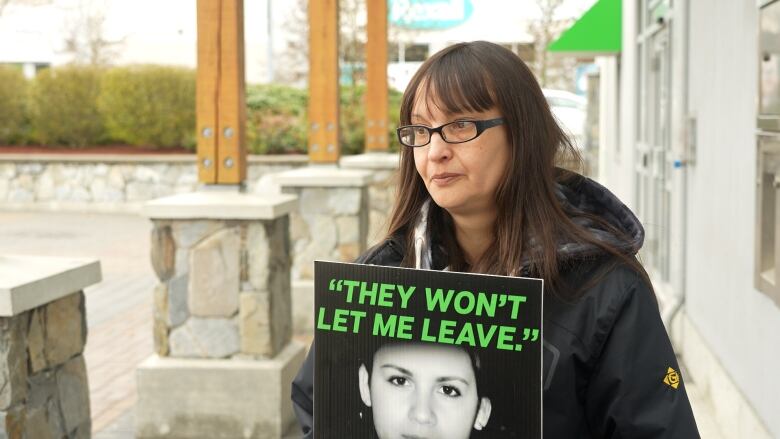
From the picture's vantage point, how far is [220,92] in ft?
20.1

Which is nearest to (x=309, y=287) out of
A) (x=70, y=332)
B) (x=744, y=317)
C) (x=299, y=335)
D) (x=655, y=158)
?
(x=299, y=335)

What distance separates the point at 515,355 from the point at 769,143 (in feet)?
8.75

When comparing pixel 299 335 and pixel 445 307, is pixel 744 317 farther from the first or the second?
pixel 299 335

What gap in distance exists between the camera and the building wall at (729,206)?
4.42 m

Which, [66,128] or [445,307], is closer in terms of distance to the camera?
[445,307]

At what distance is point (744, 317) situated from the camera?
15.8 feet

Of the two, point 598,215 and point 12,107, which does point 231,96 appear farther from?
point 12,107

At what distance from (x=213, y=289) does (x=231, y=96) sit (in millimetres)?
1080

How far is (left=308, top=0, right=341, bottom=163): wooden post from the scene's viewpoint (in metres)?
10.1

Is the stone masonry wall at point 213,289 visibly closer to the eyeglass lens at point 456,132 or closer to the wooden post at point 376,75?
the eyeglass lens at point 456,132

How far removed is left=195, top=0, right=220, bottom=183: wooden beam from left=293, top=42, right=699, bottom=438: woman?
4.13 metres

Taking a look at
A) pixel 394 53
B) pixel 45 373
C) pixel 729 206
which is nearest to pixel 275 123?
pixel 394 53

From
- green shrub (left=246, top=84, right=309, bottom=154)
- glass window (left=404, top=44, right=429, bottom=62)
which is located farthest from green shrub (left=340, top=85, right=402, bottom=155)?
glass window (left=404, top=44, right=429, bottom=62)

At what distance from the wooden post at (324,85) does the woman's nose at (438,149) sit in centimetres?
825
